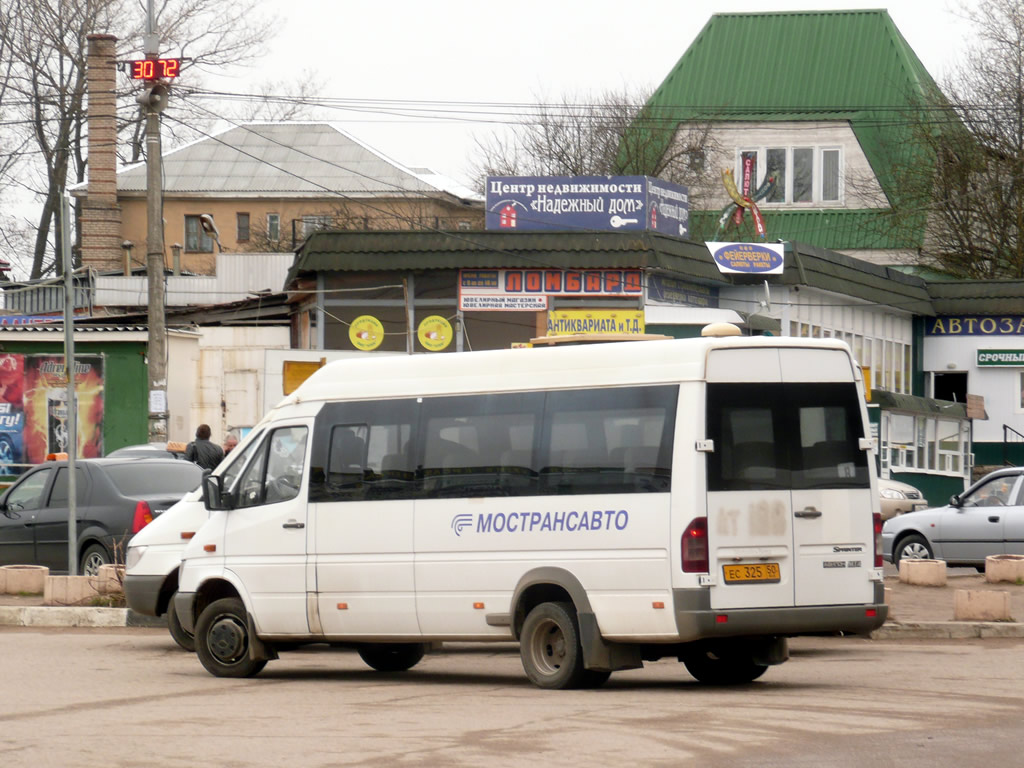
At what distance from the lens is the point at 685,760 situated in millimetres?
7945

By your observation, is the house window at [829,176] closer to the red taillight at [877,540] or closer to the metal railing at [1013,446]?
the metal railing at [1013,446]

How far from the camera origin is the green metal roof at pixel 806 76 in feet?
160

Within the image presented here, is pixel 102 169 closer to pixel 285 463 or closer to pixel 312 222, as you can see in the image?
pixel 312 222

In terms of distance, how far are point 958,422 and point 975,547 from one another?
17.0m

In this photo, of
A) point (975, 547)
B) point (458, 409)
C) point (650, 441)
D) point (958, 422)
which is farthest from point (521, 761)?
point (958, 422)

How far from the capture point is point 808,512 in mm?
11062

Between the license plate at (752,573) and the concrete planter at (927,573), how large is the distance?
951 centimetres

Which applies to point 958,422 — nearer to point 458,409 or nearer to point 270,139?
point 458,409

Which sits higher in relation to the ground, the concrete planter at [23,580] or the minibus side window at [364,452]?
the minibus side window at [364,452]

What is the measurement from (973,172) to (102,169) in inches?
1162

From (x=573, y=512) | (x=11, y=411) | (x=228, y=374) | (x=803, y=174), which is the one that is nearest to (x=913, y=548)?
(x=573, y=512)

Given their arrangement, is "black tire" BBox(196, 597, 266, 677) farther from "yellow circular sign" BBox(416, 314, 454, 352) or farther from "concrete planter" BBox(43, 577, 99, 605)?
"yellow circular sign" BBox(416, 314, 454, 352)

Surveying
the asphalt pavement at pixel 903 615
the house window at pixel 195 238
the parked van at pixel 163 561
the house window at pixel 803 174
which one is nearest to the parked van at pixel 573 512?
the parked van at pixel 163 561

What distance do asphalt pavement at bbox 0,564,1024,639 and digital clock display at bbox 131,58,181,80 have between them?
11991 millimetres
